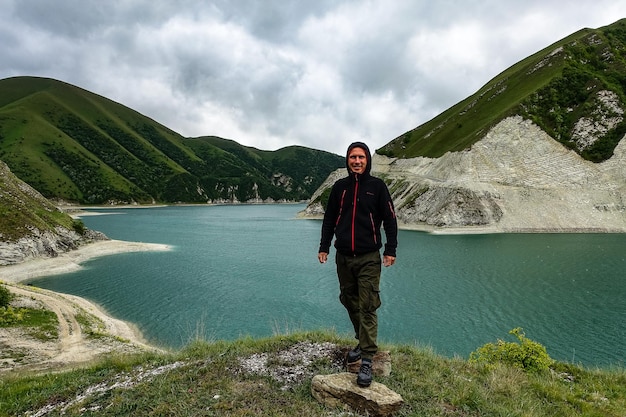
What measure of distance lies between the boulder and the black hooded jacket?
8.23ft

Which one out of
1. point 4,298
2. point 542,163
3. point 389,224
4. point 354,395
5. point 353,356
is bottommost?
point 4,298

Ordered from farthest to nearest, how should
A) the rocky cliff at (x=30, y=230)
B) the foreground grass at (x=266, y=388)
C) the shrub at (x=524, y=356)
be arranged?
the rocky cliff at (x=30, y=230)
the shrub at (x=524, y=356)
the foreground grass at (x=266, y=388)

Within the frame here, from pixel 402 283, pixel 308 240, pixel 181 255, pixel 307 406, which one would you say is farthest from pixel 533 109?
pixel 307 406

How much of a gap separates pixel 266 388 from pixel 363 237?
3.64 m

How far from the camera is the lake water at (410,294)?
84.7ft

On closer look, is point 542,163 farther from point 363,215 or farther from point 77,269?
point 363,215

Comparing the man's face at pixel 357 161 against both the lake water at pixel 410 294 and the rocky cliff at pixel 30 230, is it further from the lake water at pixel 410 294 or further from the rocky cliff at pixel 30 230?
the rocky cliff at pixel 30 230

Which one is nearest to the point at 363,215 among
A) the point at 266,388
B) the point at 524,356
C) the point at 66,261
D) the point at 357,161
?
the point at 357,161

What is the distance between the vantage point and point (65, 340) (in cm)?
2167

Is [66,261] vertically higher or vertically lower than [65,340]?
lower

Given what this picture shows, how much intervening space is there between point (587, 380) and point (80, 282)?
47269 millimetres

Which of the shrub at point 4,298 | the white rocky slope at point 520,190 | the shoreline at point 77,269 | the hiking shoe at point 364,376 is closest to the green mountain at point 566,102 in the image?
the white rocky slope at point 520,190

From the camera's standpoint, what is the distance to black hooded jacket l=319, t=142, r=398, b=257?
770 cm

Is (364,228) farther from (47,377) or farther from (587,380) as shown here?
(47,377)
